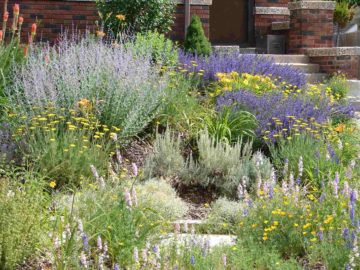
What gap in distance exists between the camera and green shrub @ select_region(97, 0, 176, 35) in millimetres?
11266

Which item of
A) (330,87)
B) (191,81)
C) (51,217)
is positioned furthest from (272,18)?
→ (51,217)

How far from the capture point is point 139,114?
7.41 metres

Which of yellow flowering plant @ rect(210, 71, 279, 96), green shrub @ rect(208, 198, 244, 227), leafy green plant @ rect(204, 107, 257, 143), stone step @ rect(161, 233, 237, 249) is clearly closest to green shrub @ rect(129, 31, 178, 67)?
yellow flowering plant @ rect(210, 71, 279, 96)

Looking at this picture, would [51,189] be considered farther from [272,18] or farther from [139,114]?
[272,18]

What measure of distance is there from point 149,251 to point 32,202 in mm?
822

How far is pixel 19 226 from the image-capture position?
14.8ft

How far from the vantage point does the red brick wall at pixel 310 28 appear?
1253 cm

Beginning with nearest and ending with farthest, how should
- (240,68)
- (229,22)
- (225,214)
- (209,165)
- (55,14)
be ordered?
(225,214), (209,165), (240,68), (55,14), (229,22)

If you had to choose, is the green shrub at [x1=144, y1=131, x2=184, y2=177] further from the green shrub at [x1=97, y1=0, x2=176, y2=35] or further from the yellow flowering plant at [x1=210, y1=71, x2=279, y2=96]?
the green shrub at [x1=97, y1=0, x2=176, y2=35]

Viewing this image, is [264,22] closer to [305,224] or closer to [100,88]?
[100,88]

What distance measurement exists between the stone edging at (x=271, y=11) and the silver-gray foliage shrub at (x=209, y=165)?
7019 millimetres

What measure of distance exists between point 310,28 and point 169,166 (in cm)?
634

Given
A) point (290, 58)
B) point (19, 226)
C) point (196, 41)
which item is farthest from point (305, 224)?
point (290, 58)

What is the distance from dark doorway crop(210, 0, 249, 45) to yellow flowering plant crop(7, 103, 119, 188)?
7.28m
